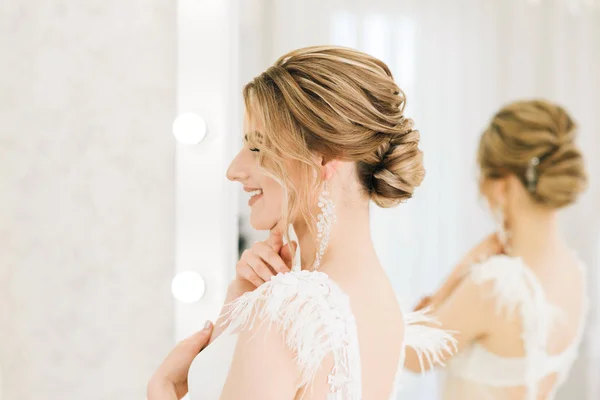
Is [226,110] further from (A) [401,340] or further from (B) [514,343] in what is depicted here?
(B) [514,343]

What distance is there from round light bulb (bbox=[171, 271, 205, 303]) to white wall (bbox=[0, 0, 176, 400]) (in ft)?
0.16

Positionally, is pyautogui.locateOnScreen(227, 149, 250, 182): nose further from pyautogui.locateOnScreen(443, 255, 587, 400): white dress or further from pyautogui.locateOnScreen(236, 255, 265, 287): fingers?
pyautogui.locateOnScreen(443, 255, 587, 400): white dress

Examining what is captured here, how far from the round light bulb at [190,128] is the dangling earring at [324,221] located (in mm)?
312

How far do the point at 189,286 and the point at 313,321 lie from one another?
0.38 meters

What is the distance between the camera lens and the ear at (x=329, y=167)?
0.78 metres

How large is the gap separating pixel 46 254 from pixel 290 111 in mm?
575

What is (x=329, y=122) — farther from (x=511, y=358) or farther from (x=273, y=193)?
(x=511, y=358)

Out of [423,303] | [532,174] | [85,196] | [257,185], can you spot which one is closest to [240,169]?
[257,185]

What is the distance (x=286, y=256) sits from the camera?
875 millimetres

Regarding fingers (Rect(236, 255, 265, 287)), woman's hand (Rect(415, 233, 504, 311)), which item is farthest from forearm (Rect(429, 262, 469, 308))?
fingers (Rect(236, 255, 265, 287))

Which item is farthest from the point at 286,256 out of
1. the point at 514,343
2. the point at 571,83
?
the point at 571,83

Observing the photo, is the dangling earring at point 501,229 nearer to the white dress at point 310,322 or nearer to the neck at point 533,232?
the neck at point 533,232

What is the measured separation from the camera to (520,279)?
1.17 metres

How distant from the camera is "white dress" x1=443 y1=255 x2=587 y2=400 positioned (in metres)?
1.14
